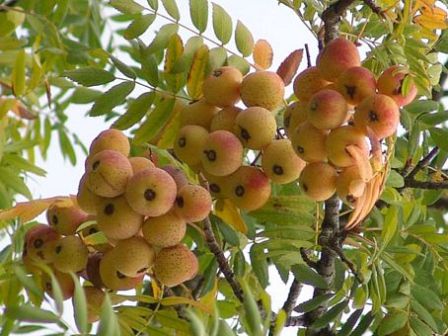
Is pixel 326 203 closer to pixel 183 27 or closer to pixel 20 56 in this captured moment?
pixel 183 27

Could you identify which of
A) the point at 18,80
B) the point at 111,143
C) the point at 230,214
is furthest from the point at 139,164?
the point at 18,80

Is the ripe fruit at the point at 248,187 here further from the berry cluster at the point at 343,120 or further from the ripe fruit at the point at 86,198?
Result: the ripe fruit at the point at 86,198

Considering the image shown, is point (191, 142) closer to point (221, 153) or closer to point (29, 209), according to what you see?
point (221, 153)

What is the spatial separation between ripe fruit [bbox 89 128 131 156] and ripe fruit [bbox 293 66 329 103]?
21 centimetres

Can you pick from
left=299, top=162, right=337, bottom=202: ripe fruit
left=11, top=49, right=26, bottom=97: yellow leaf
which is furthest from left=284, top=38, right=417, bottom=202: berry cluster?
left=11, top=49, right=26, bottom=97: yellow leaf

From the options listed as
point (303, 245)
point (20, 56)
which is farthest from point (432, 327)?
point (20, 56)

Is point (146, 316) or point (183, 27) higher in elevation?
point (183, 27)

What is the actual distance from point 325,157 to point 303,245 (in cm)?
15

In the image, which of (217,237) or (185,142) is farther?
(217,237)

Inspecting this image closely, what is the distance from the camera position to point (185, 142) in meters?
1.16

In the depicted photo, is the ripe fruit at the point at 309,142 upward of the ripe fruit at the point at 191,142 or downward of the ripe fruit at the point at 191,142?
upward

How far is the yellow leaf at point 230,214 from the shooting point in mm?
1216

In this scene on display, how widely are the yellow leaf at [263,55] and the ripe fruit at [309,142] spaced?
0.76 feet

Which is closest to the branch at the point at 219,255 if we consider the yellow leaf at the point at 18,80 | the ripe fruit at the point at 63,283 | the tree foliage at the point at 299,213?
the tree foliage at the point at 299,213
